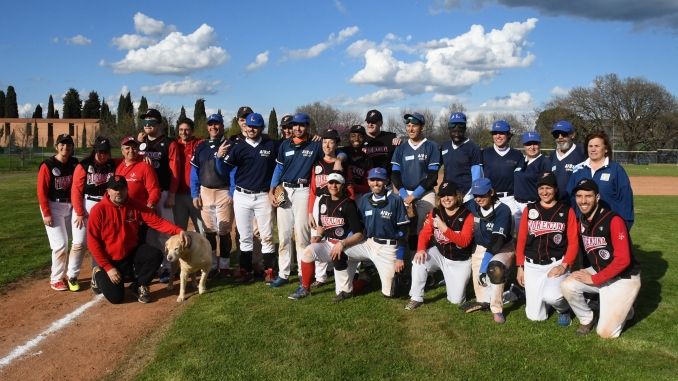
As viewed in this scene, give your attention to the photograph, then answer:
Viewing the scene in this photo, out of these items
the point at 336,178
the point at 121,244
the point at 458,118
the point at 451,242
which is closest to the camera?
the point at 451,242

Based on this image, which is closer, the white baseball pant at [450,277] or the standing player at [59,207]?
the white baseball pant at [450,277]

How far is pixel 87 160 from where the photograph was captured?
584cm

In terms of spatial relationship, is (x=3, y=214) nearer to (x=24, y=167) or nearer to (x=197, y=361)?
(x=197, y=361)

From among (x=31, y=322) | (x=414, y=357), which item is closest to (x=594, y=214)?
(x=414, y=357)

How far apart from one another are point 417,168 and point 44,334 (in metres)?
4.21

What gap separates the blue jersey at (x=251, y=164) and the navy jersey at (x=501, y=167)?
2611 mm

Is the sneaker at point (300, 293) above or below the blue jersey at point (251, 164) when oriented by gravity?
below

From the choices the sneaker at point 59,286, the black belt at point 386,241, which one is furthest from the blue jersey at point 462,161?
the sneaker at point 59,286

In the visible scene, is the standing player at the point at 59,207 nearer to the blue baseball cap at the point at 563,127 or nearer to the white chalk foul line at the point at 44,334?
the white chalk foul line at the point at 44,334

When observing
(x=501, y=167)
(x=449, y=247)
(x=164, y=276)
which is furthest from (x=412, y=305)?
(x=164, y=276)

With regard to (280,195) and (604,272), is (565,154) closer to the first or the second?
(604,272)

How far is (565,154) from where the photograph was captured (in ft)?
17.6

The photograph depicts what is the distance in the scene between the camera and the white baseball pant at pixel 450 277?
513 centimetres

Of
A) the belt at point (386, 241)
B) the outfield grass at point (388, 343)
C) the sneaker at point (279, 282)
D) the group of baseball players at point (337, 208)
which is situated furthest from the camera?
the sneaker at point (279, 282)
